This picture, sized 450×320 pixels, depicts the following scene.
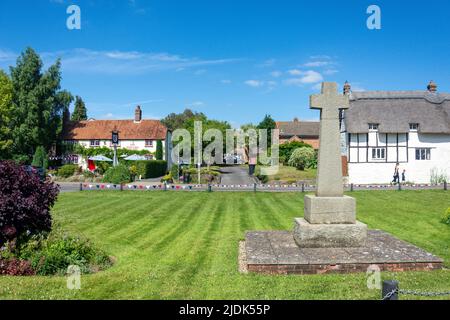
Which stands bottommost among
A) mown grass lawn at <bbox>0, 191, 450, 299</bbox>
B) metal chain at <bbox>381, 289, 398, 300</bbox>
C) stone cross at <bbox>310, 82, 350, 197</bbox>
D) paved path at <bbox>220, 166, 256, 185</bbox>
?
mown grass lawn at <bbox>0, 191, 450, 299</bbox>

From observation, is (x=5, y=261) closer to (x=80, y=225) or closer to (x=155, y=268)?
(x=155, y=268)

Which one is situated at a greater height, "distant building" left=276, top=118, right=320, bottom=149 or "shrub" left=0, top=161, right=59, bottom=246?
"distant building" left=276, top=118, right=320, bottom=149

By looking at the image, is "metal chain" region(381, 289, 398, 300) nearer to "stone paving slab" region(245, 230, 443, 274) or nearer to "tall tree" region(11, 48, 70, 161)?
"stone paving slab" region(245, 230, 443, 274)

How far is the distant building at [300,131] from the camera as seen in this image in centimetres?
8388

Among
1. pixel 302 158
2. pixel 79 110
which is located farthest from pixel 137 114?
pixel 79 110

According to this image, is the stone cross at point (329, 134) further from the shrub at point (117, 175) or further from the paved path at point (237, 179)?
the shrub at point (117, 175)

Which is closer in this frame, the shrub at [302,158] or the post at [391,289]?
the post at [391,289]

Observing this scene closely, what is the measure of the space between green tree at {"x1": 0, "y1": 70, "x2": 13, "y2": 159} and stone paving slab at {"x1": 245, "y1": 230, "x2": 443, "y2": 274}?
159 ft

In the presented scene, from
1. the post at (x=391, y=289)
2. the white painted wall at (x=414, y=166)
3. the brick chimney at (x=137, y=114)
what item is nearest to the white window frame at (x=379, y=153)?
the white painted wall at (x=414, y=166)

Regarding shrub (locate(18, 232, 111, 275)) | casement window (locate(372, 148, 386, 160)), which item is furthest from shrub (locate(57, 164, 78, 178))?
shrub (locate(18, 232, 111, 275))

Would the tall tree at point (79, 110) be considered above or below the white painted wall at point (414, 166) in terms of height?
above

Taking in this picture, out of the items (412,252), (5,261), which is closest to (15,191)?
(5,261)

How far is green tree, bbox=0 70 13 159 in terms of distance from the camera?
158 ft

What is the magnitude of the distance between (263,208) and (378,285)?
13586 mm
